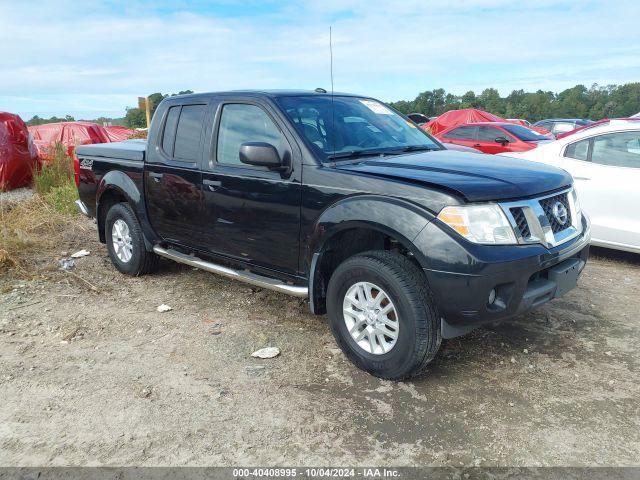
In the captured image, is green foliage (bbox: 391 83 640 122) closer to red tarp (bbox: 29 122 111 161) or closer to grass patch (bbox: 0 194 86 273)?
red tarp (bbox: 29 122 111 161)

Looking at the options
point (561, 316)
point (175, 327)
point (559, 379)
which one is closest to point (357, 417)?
point (559, 379)

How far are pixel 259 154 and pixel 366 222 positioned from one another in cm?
89

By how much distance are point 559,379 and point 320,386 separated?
4.97ft

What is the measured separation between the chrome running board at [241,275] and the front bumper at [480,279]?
107 centimetres

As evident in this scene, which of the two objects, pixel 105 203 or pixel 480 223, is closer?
pixel 480 223

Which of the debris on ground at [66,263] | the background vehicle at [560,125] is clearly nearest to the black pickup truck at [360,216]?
the debris on ground at [66,263]

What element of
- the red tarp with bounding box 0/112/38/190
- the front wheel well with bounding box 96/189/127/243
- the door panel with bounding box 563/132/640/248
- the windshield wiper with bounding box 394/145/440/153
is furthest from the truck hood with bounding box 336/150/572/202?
the red tarp with bounding box 0/112/38/190

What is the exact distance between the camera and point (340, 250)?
3750mm

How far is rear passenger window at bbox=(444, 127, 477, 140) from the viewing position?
1315cm

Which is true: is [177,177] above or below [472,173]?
below

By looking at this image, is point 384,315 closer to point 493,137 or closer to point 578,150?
point 578,150

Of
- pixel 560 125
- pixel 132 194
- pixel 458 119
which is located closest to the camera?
pixel 132 194

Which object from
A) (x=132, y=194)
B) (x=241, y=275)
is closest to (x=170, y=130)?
(x=132, y=194)

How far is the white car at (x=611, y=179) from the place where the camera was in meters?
5.46
